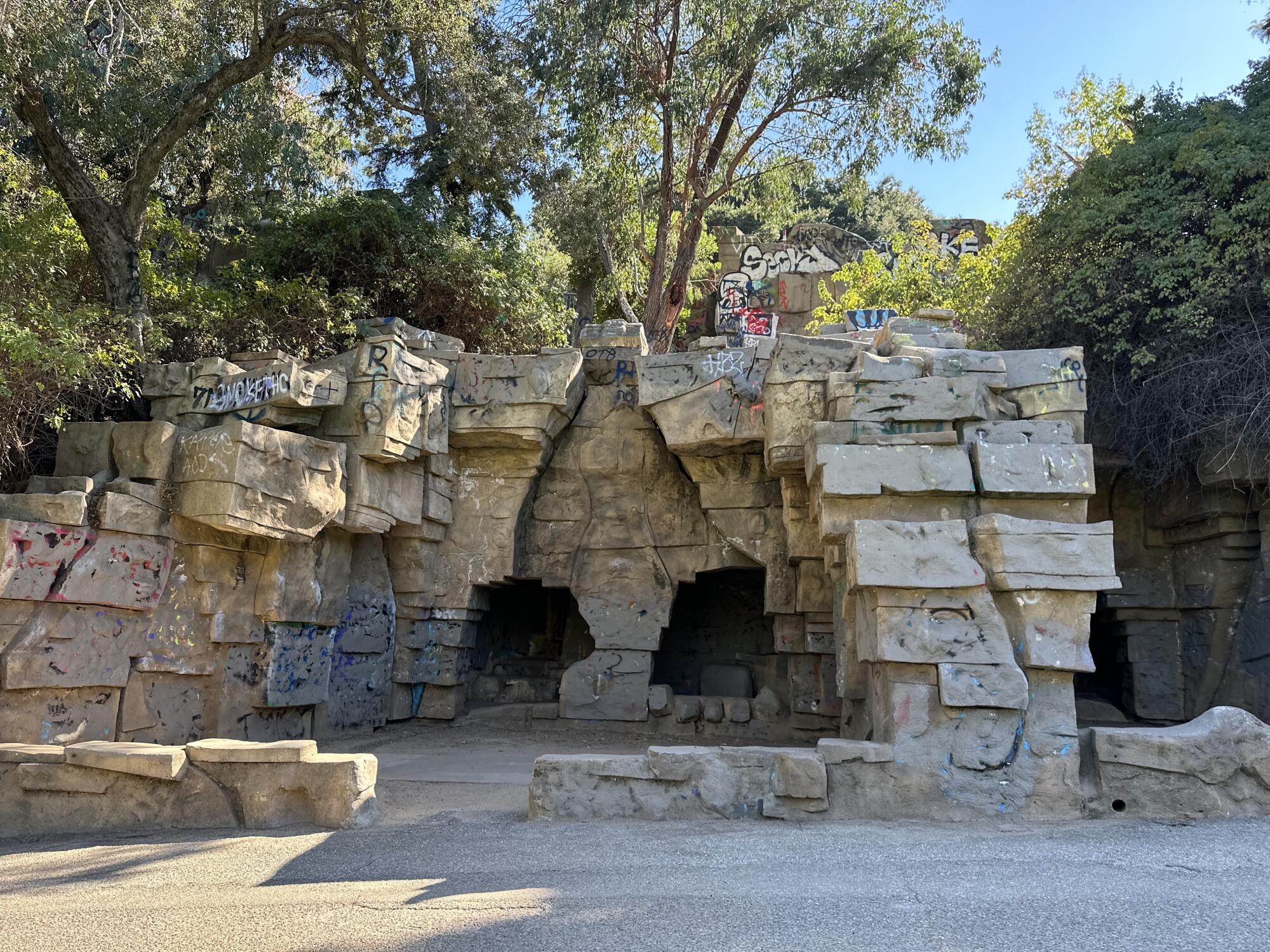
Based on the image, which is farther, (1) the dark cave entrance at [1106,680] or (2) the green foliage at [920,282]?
(2) the green foliage at [920,282]

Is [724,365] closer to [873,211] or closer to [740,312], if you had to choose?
[740,312]

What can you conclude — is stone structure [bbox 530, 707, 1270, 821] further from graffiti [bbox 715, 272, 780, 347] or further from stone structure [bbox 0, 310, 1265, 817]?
graffiti [bbox 715, 272, 780, 347]

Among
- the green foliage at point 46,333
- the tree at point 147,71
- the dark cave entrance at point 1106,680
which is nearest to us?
the green foliage at point 46,333

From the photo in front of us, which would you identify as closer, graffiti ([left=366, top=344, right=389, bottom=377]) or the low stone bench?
the low stone bench

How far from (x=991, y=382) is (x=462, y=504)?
6.33 m

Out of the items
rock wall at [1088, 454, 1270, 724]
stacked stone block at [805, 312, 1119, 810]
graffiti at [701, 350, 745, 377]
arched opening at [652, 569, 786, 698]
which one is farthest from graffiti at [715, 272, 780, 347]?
stacked stone block at [805, 312, 1119, 810]

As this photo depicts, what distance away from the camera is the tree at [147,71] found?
9.06m

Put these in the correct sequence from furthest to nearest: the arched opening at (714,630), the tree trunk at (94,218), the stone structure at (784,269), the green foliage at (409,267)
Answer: the stone structure at (784,269) → the arched opening at (714,630) → the green foliage at (409,267) → the tree trunk at (94,218)

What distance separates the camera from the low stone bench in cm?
550

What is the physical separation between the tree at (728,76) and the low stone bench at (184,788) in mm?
8811

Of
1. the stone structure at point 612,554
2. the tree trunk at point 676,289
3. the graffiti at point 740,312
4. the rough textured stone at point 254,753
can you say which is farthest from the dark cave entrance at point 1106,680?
the graffiti at point 740,312

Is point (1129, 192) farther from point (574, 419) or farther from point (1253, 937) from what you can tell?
point (1253, 937)

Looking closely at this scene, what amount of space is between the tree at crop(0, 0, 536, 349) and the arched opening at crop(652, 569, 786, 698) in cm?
763

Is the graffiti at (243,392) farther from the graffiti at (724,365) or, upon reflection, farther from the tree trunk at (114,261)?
the graffiti at (724,365)
